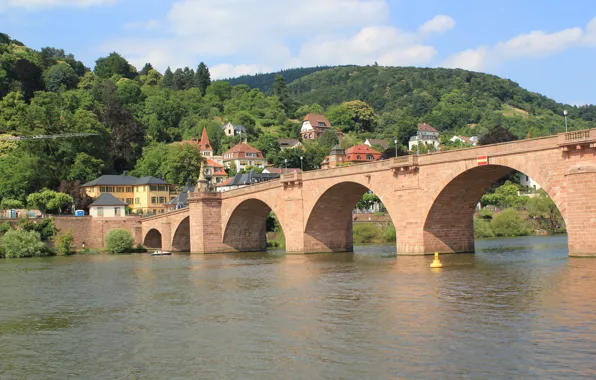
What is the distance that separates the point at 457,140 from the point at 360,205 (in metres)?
60.8

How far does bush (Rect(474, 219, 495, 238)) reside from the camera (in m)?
81.8

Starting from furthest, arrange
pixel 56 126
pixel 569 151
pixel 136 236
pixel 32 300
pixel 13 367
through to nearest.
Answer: pixel 56 126 → pixel 136 236 → pixel 569 151 → pixel 32 300 → pixel 13 367

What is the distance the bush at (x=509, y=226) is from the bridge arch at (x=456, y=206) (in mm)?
34600

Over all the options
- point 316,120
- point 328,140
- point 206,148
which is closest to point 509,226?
point 328,140

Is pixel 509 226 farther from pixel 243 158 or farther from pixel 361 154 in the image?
pixel 243 158

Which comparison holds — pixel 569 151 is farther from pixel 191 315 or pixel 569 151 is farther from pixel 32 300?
pixel 32 300

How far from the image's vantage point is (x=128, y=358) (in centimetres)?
2067

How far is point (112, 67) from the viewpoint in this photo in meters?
183

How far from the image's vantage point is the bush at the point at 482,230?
81.8m

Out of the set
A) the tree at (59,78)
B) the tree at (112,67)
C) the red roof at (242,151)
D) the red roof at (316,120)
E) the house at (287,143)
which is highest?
the tree at (112,67)

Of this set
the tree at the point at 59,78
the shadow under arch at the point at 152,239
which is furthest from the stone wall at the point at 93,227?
the tree at the point at 59,78

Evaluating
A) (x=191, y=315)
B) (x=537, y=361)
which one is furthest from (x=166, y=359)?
(x=537, y=361)

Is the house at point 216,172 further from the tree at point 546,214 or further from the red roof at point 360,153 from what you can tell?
the tree at point 546,214

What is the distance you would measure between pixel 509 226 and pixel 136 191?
169ft
